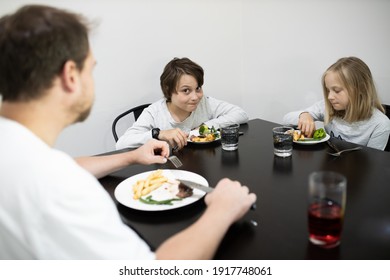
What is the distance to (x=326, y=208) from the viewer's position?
80 cm

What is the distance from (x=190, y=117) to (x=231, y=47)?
123 centimetres

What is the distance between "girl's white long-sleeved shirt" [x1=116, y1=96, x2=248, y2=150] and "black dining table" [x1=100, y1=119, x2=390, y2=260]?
1.47 ft

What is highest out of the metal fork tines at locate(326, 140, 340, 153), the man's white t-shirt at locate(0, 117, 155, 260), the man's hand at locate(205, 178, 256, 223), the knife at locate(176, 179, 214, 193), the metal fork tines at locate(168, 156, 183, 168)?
the man's white t-shirt at locate(0, 117, 155, 260)

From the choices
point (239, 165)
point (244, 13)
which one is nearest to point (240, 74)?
point (244, 13)

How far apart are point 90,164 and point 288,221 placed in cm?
76

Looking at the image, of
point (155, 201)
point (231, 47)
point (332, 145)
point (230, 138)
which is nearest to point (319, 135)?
point (332, 145)

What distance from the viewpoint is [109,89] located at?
8.23 feet

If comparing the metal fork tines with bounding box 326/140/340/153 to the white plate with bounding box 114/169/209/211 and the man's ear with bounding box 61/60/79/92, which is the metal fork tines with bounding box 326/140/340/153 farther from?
the man's ear with bounding box 61/60/79/92

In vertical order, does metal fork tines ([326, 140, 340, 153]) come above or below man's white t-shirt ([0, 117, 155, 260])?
below

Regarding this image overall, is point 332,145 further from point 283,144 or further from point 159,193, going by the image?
point 159,193

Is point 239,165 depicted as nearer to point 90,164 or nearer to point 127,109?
point 90,164

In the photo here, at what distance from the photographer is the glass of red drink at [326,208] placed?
30.6 inches

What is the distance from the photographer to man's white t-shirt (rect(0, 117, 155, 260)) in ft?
2.17

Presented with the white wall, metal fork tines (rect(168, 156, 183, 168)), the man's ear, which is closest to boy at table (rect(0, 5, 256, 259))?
the man's ear
